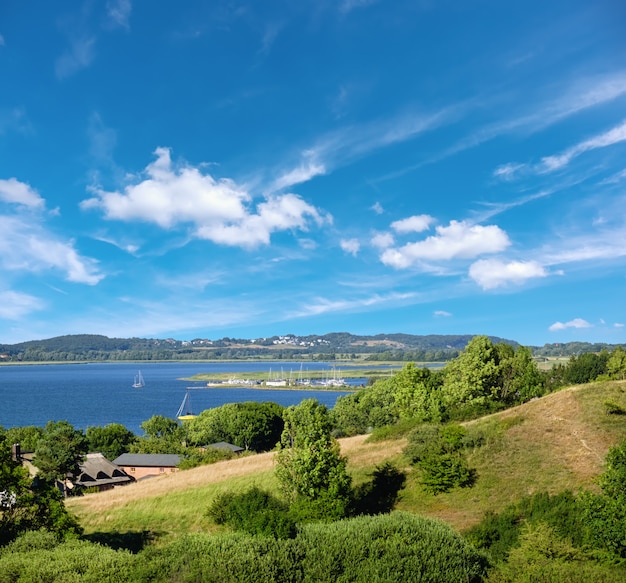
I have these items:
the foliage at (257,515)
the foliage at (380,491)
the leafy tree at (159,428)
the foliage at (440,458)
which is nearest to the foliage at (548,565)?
the foliage at (257,515)

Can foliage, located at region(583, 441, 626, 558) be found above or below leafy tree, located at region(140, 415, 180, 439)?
above

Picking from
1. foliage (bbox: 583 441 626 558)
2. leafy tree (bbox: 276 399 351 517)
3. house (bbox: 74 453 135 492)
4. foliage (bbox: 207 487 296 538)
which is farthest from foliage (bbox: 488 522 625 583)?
house (bbox: 74 453 135 492)

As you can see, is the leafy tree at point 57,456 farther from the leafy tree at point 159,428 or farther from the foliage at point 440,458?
the leafy tree at point 159,428

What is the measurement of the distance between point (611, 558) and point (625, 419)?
910 inches

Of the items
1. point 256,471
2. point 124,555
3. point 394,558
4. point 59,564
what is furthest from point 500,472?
point 59,564

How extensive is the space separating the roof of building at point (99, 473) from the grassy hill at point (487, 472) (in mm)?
24610

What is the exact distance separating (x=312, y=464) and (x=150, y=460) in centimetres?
6304

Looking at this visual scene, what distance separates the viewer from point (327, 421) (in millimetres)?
30812

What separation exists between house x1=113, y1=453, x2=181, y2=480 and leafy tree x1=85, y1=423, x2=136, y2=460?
35.2 feet

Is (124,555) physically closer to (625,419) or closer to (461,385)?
Result: (625,419)

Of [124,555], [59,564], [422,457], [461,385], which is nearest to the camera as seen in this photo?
[59,564]

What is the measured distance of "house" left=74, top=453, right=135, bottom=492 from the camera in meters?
72.5

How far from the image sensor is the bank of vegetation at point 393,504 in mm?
18672

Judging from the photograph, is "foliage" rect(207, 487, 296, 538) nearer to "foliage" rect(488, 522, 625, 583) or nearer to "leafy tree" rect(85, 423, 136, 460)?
"foliage" rect(488, 522, 625, 583)
